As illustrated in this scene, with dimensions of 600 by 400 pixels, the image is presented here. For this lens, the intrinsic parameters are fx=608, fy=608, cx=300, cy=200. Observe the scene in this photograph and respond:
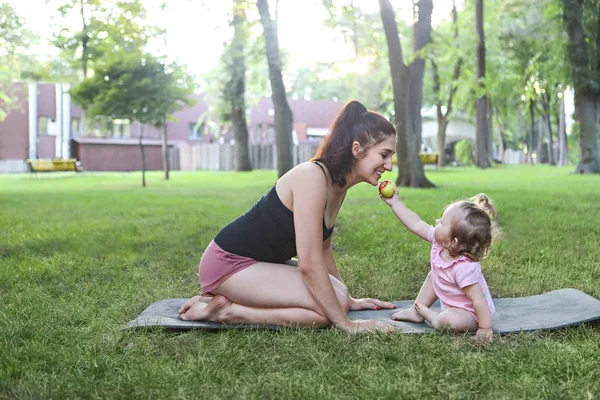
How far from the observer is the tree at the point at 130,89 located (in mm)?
17328

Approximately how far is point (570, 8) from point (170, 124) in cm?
3412

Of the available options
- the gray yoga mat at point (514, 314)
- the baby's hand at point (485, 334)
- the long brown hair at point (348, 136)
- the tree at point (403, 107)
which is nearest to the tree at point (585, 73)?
the tree at point (403, 107)

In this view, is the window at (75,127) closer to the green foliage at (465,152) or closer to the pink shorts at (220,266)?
the green foliage at (465,152)

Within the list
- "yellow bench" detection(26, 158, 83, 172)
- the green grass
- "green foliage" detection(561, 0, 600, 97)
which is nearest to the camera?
the green grass

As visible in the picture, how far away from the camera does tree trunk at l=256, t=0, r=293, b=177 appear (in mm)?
16125

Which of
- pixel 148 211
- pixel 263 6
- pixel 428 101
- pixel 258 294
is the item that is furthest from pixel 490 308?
pixel 428 101

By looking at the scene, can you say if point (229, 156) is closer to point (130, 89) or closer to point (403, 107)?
point (130, 89)

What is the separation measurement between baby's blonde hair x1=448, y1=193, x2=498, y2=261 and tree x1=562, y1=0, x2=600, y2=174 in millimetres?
18789

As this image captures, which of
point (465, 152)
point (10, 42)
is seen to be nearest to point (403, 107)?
point (10, 42)

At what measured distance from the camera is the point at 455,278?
3.69m

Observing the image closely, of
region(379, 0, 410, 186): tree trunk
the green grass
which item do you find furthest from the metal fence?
the green grass

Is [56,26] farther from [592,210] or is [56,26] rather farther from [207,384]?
[207,384]

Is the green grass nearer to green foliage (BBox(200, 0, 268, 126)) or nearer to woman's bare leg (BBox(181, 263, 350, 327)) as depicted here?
woman's bare leg (BBox(181, 263, 350, 327))

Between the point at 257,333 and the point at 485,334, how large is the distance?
1325 mm
